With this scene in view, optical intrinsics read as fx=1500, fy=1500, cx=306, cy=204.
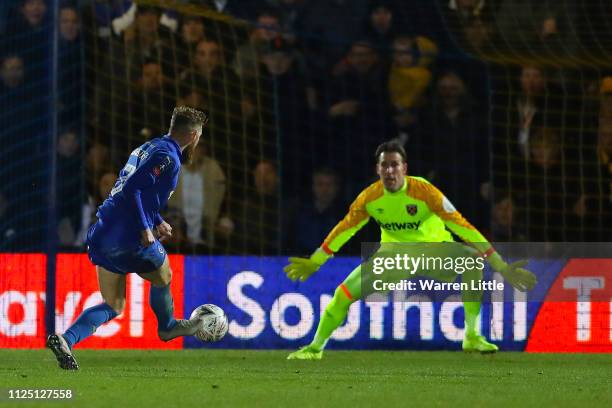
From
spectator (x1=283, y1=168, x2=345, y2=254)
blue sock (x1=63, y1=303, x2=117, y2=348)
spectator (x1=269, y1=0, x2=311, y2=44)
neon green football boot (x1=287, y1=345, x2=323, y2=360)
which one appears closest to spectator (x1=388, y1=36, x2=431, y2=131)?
spectator (x1=283, y1=168, x2=345, y2=254)

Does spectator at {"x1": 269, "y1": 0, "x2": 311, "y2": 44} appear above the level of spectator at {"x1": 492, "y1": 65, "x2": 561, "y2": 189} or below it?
above

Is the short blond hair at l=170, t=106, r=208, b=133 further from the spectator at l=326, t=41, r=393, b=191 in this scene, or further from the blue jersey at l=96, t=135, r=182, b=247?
the spectator at l=326, t=41, r=393, b=191

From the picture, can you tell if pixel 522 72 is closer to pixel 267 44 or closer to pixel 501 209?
pixel 501 209

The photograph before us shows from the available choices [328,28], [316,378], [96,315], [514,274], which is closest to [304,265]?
[514,274]

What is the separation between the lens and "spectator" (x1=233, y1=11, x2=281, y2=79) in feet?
45.1

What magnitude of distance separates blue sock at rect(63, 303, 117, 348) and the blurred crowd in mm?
3001

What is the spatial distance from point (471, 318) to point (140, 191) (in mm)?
3360

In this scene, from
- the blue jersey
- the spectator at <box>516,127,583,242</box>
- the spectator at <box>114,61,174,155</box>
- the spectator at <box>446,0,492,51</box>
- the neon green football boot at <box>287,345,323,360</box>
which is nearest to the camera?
the blue jersey

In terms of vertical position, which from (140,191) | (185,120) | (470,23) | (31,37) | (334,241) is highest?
(470,23)

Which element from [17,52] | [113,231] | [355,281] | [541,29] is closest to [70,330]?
[113,231]

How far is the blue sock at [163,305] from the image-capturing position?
9.73 metres

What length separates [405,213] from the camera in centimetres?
1117

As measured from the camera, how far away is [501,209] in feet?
42.9

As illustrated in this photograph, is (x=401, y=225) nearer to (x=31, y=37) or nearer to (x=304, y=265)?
(x=304, y=265)
